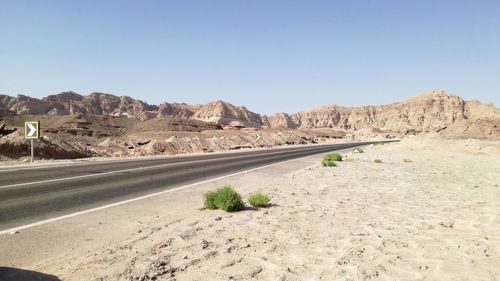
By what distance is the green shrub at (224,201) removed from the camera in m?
8.99

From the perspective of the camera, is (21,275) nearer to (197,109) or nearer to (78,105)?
(78,105)

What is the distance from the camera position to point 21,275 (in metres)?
4.93

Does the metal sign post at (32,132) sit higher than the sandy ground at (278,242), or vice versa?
the metal sign post at (32,132)

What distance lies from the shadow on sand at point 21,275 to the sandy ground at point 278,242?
0.12m

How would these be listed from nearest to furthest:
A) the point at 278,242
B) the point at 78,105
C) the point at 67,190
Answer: the point at 278,242
the point at 67,190
the point at 78,105

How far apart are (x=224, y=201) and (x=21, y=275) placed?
4639mm

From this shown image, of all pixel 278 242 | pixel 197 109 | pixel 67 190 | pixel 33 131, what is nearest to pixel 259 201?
pixel 278 242

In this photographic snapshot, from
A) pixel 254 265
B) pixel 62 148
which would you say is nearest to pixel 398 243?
pixel 254 265

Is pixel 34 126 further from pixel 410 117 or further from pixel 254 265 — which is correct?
pixel 410 117

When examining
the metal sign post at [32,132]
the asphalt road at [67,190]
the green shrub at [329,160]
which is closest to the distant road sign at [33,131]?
the metal sign post at [32,132]

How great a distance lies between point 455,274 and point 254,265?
246 centimetres

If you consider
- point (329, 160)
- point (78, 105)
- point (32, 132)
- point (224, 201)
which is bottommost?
point (329, 160)

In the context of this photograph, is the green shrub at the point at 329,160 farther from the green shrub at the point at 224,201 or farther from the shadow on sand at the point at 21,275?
the shadow on sand at the point at 21,275

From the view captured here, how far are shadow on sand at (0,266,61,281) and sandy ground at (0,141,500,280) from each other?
0.12 m
